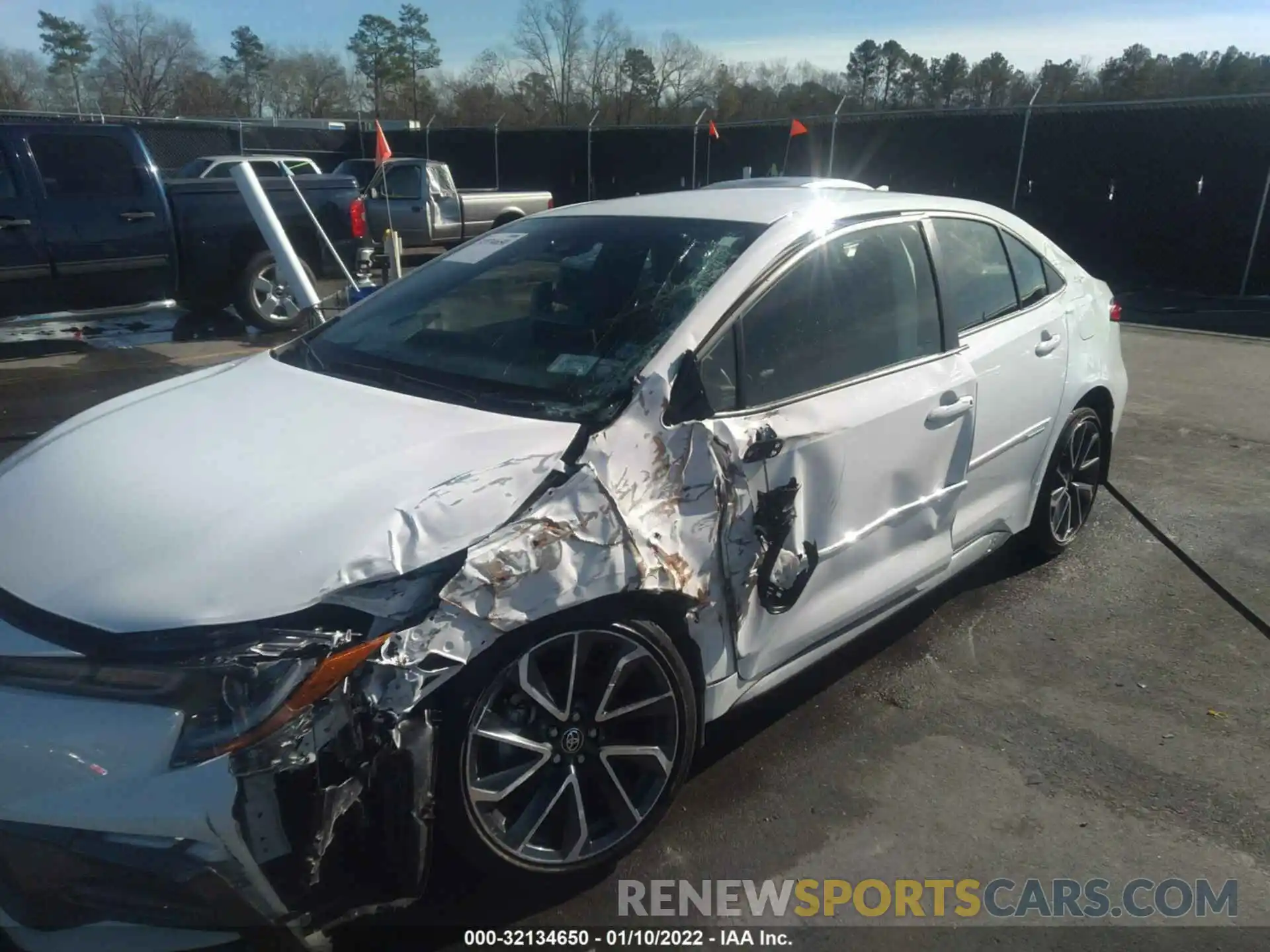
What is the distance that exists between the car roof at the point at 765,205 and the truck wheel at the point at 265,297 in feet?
22.9

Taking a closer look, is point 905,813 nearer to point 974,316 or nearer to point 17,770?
point 974,316

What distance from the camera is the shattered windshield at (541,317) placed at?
9.32 feet

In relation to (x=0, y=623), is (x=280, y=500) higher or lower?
higher

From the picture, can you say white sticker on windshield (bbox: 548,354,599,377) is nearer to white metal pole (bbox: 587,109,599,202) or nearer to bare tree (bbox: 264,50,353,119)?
white metal pole (bbox: 587,109,599,202)

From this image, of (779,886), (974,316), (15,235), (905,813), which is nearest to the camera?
(779,886)

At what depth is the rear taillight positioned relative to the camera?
10.9m

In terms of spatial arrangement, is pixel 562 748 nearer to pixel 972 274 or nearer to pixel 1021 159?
pixel 972 274

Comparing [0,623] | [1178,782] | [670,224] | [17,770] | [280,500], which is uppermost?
[670,224]

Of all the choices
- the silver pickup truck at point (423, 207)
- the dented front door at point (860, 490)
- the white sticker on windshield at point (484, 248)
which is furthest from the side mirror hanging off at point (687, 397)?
the silver pickup truck at point (423, 207)

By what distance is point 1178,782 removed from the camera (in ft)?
10.1

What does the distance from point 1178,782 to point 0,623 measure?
3.26 meters

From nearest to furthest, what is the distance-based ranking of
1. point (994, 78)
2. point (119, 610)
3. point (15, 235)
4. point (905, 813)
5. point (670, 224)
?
point (119, 610)
point (905, 813)
point (670, 224)
point (15, 235)
point (994, 78)

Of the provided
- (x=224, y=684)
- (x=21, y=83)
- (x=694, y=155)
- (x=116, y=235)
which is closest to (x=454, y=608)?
(x=224, y=684)

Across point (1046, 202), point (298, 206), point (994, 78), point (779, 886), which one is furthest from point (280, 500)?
point (994, 78)
